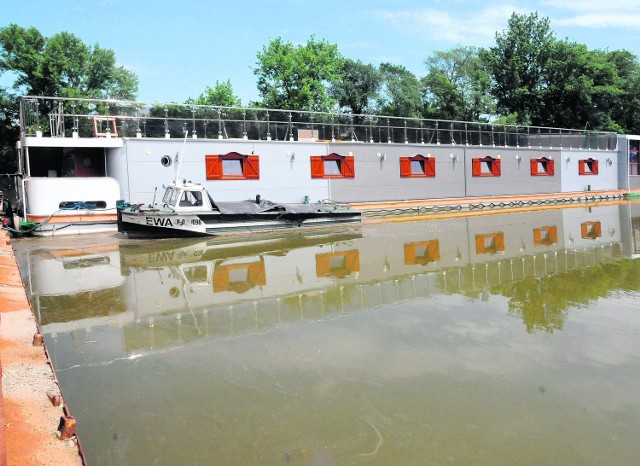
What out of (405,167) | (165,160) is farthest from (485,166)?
(165,160)

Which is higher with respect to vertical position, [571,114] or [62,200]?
[571,114]

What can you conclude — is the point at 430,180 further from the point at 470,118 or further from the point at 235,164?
the point at 470,118

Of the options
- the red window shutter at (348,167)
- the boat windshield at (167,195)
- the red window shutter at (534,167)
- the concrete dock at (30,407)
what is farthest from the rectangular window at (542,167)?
the concrete dock at (30,407)

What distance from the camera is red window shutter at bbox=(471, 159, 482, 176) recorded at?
79.9 feet

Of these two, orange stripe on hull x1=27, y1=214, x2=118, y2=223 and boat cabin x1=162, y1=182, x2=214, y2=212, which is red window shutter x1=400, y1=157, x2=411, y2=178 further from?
orange stripe on hull x1=27, y1=214, x2=118, y2=223

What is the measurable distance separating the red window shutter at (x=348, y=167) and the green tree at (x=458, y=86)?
905 inches

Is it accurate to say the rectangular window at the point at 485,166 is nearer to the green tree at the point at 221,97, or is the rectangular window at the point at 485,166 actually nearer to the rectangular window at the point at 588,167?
the rectangular window at the point at 588,167

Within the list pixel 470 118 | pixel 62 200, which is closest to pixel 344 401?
pixel 62 200

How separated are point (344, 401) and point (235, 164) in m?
14.7

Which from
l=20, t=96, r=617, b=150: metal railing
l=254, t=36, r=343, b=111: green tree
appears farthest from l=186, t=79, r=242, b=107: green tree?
l=20, t=96, r=617, b=150: metal railing

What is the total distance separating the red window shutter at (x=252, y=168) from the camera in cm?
1809

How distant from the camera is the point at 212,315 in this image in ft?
21.8

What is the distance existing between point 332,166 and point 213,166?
187 inches

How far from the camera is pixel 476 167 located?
2447cm
